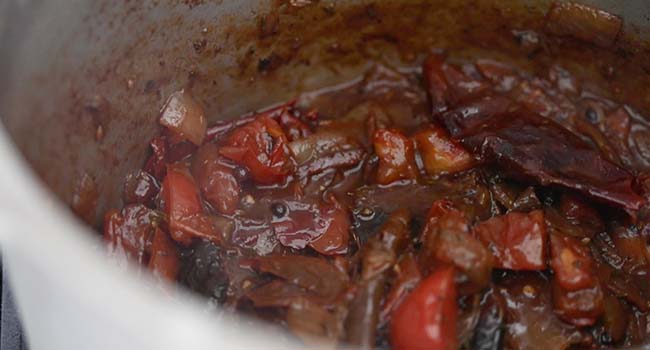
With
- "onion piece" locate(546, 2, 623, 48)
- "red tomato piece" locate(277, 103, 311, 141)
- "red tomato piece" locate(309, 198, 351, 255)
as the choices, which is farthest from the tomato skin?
"onion piece" locate(546, 2, 623, 48)

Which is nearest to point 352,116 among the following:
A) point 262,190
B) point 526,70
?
point 262,190

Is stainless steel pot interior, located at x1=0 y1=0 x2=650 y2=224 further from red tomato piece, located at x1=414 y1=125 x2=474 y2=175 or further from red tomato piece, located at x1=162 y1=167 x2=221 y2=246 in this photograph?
red tomato piece, located at x1=414 y1=125 x2=474 y2=175

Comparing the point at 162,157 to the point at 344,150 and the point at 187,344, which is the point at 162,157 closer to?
the point at 344,150

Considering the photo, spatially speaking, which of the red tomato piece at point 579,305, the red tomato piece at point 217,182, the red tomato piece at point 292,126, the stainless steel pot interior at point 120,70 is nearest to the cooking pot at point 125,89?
→ the stainless steel pot interior at point 120,70

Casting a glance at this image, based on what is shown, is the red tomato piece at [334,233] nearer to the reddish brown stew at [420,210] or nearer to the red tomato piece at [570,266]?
the reddish brown stew at [420,210]

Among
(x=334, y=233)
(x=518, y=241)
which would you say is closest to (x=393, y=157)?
(x=334, y=233)

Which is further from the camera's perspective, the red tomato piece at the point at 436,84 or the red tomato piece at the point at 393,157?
the red tomato piece at the point at 436,84
